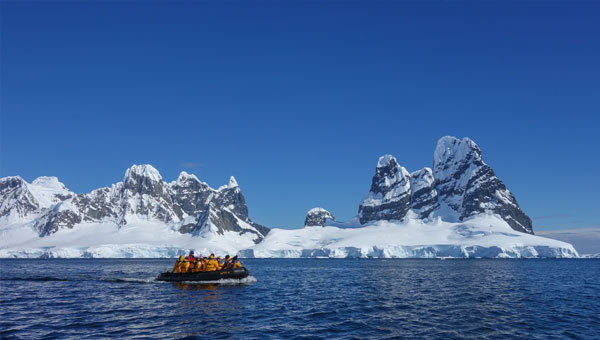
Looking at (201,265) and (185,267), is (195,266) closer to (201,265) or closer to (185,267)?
(201,265)

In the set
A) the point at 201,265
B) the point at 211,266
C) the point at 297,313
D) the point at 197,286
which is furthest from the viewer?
the point at 201,265

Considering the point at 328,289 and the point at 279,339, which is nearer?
the point at 279,339

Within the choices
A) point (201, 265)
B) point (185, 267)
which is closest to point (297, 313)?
point (201, 265)

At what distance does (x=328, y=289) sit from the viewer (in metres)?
47.3

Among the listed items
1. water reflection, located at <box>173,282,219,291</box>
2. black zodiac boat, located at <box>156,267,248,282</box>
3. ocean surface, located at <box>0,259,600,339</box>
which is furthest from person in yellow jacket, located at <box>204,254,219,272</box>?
ocean surface, located at <box>0,259,600,339</box>

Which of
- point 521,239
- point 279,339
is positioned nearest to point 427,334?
point 279,339

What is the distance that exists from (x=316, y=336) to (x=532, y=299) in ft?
80.8

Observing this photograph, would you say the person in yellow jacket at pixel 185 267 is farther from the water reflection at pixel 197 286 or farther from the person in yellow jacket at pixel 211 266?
the person in yellow jacket at pixel 211 266

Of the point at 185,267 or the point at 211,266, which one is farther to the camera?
the point at 185,267

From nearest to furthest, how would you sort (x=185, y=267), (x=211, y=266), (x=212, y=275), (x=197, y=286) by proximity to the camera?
(x=197, y=286) → (x=212, y=275) → (x=211, y=266) → (x=185, y=267)

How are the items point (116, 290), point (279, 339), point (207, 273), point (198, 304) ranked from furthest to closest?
point (207, 273), point (116, 290), point (198, 304), point (279, 339)

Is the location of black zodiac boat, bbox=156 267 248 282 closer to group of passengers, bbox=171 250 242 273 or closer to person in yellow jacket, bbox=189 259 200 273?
group of passengers, bbox=171 250 242 273

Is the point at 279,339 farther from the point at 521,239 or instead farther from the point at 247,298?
the point at 521,239

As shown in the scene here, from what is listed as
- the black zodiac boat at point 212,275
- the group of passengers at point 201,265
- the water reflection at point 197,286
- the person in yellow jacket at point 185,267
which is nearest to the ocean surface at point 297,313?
the water reflection at point 197,286
